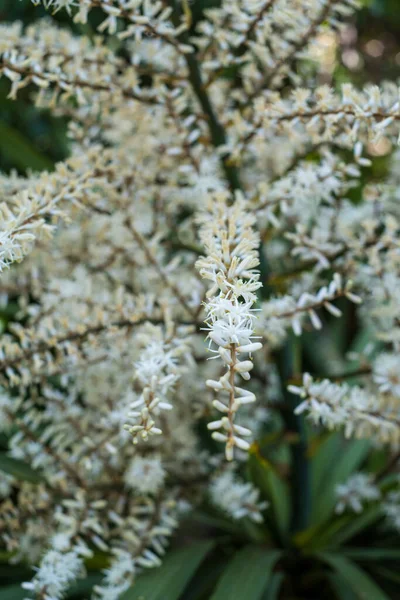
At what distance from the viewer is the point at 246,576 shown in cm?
90

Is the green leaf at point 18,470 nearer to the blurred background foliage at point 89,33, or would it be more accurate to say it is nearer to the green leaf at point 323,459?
the green leaf at point 323,459

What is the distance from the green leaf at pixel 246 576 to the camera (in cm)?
86

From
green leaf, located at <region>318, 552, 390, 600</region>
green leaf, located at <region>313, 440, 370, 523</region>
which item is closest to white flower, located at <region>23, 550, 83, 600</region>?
green leaf, located at <region>318, 552, 390, 600</region>

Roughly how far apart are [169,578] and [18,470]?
320mm

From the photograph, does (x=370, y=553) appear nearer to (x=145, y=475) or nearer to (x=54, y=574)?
(x=145, y=475)

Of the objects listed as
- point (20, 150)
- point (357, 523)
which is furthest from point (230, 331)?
point (20, 150)

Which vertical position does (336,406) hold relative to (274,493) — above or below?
above

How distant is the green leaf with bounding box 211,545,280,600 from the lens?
86 centimetres

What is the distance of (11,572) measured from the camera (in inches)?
41.6

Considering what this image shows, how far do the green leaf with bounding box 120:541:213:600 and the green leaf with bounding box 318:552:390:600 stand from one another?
0.21m

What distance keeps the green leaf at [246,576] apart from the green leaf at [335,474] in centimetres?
18

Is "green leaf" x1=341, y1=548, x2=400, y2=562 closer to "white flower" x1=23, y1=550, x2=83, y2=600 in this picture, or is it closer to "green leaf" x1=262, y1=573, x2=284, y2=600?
"green leaf" x1=262, y1=573, x2=284, y2=600

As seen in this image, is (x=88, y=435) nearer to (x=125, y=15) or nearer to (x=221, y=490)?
(x=221, y=490)

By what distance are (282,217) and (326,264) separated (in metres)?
0.22
